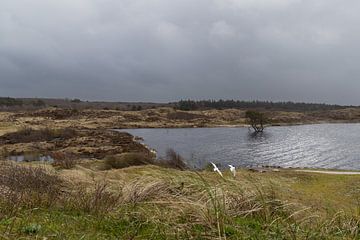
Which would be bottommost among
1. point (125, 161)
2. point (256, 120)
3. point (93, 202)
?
point (125, 161)

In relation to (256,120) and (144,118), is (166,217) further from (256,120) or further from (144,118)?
(144,118)

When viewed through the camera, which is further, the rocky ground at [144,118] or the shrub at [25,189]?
the rocky ground at [144,118]

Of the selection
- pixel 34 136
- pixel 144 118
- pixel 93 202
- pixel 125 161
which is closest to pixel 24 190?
pixel 93 202

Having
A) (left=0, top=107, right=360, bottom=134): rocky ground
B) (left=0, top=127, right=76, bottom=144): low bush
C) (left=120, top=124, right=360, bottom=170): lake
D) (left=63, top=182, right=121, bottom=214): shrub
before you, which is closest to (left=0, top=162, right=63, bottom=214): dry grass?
(left=63, top=182, right=121, bottom=214): shrub

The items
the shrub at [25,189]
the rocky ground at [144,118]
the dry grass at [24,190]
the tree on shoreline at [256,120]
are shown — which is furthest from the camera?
the rocky ground at [144,118]

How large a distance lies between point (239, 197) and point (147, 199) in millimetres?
1503

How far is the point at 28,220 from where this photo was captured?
5.32m

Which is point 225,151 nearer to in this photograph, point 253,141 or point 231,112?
point 253,141

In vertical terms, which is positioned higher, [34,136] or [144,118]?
[144,118]

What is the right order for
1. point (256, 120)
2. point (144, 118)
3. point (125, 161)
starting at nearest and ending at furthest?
Answer: 1. point (125, 161)
2. point (256, 120)
3. point (144, 118)

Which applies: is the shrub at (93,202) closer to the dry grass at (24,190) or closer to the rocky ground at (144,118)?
the dry grass at (24,190)

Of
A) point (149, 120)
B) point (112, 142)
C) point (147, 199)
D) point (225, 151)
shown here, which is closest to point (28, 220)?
point (147, 199)

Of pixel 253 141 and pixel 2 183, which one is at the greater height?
pixel 2 183

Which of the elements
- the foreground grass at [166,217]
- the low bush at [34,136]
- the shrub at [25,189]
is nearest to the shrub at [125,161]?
the shrub at [25,189]
